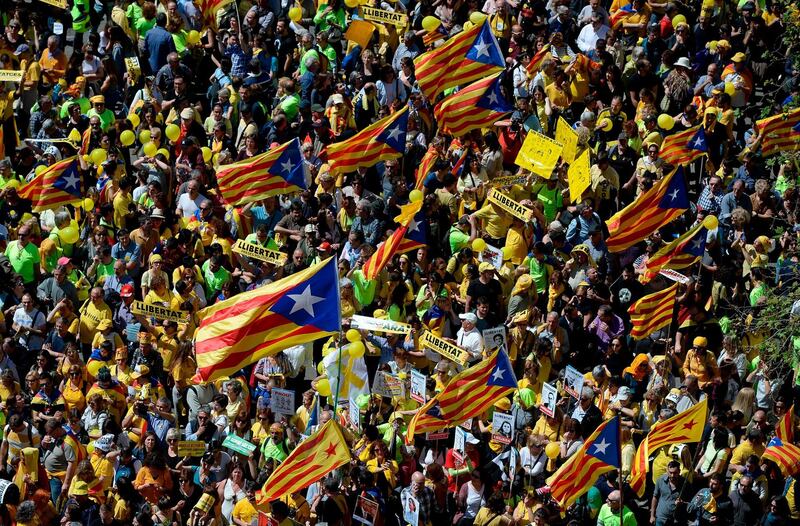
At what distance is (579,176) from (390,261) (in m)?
2.56

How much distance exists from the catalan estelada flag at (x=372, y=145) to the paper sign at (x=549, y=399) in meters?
4.66

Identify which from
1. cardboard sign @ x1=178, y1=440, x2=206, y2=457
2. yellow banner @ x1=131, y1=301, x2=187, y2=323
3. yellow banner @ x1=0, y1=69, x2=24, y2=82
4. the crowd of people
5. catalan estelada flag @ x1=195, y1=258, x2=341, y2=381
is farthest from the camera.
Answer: yellow banner @ x1=0, y1=69, x2=24, y2=82

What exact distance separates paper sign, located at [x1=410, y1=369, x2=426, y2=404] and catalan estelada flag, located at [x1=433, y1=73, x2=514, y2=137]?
4.34 m

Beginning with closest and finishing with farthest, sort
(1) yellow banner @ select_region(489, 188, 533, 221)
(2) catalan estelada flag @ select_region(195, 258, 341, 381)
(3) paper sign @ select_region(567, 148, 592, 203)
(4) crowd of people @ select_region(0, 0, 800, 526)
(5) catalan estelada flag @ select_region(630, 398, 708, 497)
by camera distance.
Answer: (2) catalan estelada flag @ select_region(195, 258, 341, 381) → (5) catalan estelada flag @ select_region(630, 398, 708, 497) → (4) crowd of people @ select_region(0, 0, 800, 526) → (1) yellow banner @ select_region(489, 188, 533, 221) → (3) paper sign @ select_region(567, 148, 592, 203)

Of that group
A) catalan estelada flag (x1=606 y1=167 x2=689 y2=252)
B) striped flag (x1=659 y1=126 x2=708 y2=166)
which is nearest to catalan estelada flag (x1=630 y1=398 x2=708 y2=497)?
catalan estelada flag (x1=606 y1=167 x2=689 y2=252)

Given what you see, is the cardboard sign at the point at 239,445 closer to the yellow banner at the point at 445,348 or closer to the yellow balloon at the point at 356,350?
the yellow balloon at the point at 356,350

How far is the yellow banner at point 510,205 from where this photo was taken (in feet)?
82.5

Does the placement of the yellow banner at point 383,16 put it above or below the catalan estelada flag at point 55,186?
above

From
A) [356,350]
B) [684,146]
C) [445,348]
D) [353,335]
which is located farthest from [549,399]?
[684,146]

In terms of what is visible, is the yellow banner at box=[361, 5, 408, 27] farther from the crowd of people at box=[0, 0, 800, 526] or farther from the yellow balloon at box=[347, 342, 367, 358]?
the yellow balloon at box=[347, 342, 367, 358]


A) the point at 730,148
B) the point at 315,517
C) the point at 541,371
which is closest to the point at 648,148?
the point at 730,148

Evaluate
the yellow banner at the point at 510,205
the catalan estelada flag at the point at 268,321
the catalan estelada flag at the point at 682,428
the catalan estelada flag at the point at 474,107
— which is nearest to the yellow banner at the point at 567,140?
the catalan estelada flag at the point at 474,107

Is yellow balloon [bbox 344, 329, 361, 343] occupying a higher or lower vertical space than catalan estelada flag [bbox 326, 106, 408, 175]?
lower

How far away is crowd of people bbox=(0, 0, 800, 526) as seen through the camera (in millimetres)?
22875
